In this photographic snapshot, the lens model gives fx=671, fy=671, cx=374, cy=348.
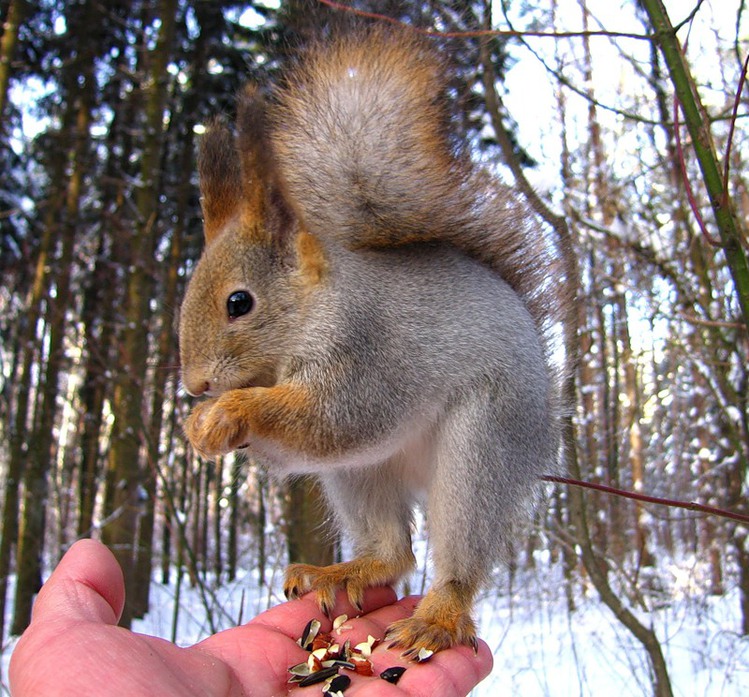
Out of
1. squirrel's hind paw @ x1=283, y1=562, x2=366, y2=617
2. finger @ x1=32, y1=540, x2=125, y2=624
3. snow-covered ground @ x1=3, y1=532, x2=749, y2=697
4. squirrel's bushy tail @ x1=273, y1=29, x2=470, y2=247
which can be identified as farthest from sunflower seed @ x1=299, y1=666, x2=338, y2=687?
snow-covered ground @ x1=3, y1=532, x2=749, y2=697

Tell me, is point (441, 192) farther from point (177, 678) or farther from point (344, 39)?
point (177, 678)

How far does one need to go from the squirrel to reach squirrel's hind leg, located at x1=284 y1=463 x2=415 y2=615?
0.01 m

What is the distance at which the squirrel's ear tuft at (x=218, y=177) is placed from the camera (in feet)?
5.22

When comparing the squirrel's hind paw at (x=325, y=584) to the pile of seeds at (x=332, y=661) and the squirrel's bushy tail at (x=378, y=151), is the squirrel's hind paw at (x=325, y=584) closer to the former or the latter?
the pile of seeds at (x=332, y=661)

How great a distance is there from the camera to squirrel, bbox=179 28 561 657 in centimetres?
137

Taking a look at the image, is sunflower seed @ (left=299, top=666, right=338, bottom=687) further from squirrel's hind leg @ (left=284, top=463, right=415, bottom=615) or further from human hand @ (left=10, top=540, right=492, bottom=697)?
squirrel's hind leg @ (left=284, top=463, right=415, bottom=615)

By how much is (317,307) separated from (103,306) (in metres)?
7.30

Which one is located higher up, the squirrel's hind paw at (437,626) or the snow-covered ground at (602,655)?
the squirrel's hind paw at (437,626)

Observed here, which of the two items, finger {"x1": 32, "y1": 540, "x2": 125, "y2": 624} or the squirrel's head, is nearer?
finger {"x1": 32, "y1": 540, "x2": 125, "y2": 624}

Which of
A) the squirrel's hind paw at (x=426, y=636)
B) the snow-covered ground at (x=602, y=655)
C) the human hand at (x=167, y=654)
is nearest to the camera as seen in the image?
the human hand at (x=167, y=654)

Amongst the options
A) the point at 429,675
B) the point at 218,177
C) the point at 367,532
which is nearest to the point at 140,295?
the point at 218,177

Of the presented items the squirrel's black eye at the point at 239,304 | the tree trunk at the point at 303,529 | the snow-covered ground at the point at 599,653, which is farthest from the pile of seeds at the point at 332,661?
the tree trunk at the point at 303,529

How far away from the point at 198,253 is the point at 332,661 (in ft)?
17.7

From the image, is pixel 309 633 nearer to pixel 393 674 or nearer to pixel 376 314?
pixel 393 674
